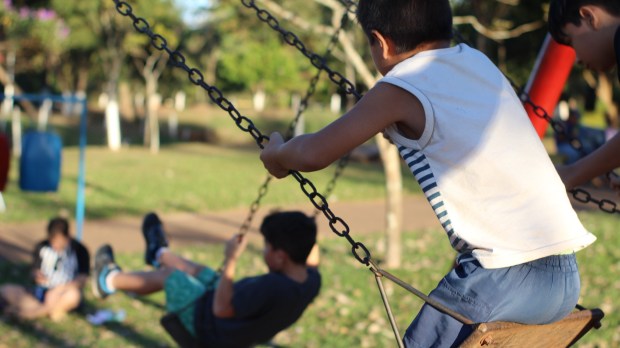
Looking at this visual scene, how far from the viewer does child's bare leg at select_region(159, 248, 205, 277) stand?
16.3 ft

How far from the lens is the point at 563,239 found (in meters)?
2.20

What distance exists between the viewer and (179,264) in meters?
5.02

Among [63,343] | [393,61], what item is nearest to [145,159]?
[63,343]

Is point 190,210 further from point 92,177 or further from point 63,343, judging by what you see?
point 63,343

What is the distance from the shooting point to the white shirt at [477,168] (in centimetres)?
212

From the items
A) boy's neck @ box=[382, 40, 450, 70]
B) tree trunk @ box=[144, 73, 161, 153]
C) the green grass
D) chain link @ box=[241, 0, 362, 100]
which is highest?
boy's neck @ box=[382, 40, 450, 70]

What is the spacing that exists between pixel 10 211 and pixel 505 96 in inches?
395

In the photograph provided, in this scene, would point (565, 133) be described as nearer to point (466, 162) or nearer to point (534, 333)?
point (534, 333)

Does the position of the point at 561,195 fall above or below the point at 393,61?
below

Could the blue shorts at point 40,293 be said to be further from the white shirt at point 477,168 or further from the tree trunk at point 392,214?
the white shirt at point 477,168

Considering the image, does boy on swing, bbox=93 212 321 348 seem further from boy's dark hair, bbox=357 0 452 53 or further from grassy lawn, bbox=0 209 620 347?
boy's dark hair, bbox=357 0 452 53

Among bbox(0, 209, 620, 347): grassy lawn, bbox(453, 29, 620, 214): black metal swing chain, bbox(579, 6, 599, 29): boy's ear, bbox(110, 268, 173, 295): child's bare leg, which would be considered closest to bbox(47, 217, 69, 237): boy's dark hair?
bbox(0, 209, 620, 347): grassy lawn

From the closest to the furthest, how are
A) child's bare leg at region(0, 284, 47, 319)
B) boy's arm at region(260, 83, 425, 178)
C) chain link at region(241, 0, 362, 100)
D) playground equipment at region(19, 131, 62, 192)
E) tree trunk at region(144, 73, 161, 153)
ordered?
boy's arm at region(260, 83, 425, 178) < chain link at region(241, 0, 362, 100) < child's bare leg at region(0, 284, 47, 319) < playground equipment at region(19, 131, 62, 192) < tree trunk at region(144, 73, 161, 153)

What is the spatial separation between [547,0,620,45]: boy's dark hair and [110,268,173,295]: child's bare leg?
3.07 metres
